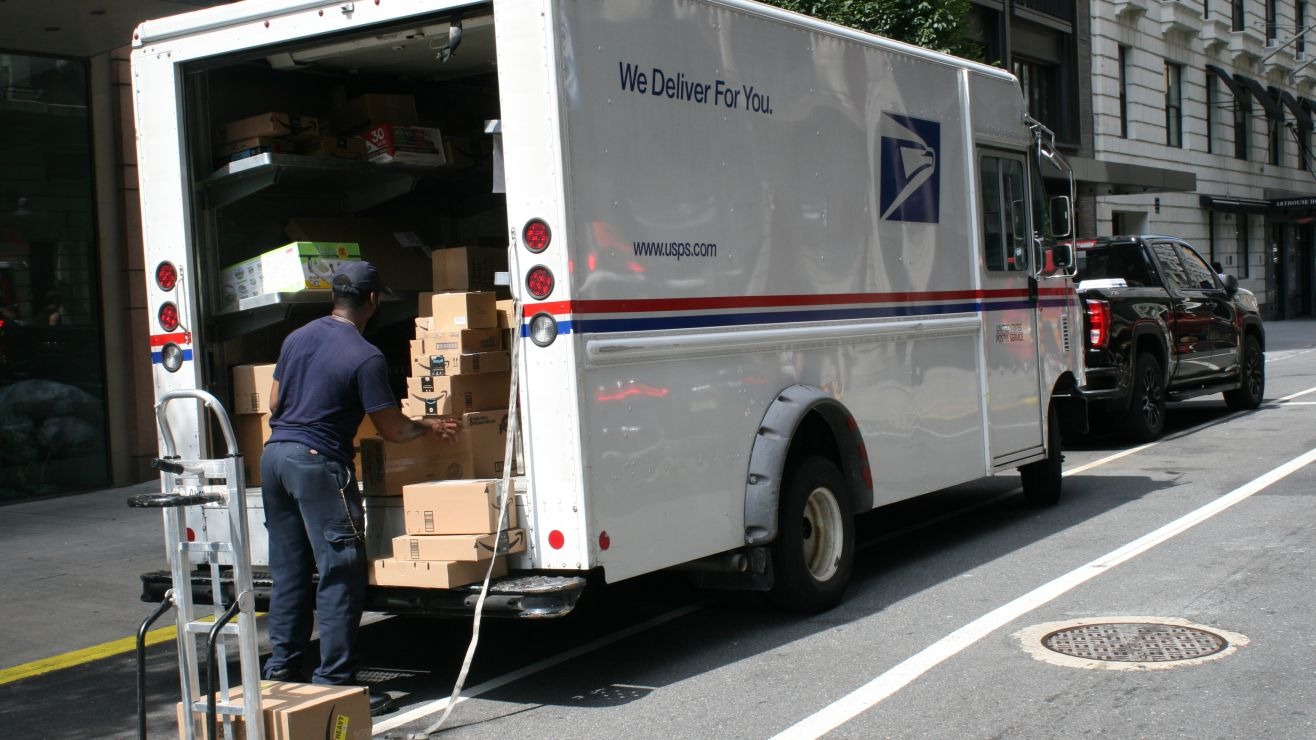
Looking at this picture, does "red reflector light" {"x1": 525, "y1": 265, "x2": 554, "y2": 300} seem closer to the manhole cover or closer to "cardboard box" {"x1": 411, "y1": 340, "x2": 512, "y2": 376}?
"cardboard box" {"x1": 411, "y1": 340, "x2": 512, "y2": 376}

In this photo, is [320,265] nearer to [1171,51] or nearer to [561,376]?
[561,376]

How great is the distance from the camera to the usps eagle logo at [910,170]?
25.1 feet

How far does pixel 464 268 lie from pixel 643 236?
3.73 ft

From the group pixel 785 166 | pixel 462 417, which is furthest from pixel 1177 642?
pixel 462 417

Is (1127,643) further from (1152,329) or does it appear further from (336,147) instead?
(1152,329)

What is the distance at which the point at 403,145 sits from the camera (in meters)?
6.82

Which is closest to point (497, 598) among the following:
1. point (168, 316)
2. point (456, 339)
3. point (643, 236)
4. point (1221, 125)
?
point (456, 339)

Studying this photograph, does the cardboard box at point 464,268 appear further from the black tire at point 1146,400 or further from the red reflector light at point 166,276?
the black tire at point 1146,400

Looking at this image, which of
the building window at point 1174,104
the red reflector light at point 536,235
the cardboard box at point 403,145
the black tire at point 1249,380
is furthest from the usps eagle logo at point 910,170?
the building window at point 1174,104

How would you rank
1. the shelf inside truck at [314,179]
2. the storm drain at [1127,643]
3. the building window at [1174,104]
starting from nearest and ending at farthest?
the storm drain at [1127,643], the shelf inside truck at [314,179], the building window at [1174,104]

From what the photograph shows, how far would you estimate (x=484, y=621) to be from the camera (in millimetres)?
7234

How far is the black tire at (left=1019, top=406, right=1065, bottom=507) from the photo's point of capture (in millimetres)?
9734

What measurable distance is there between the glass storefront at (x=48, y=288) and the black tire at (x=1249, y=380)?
12678mm

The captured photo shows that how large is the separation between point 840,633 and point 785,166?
7.78 ft
